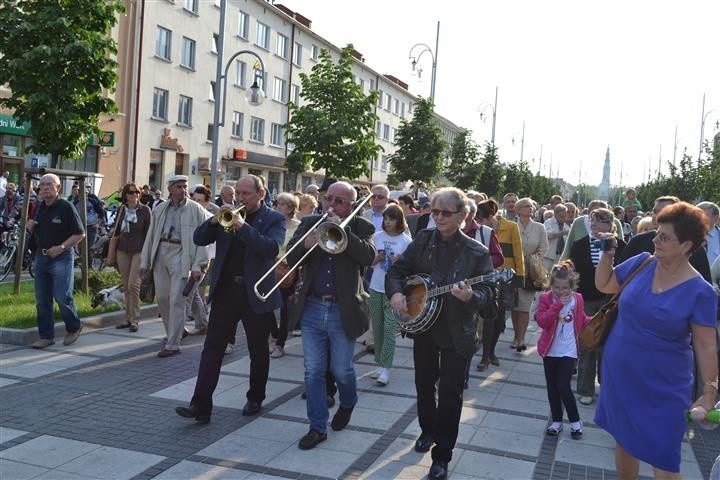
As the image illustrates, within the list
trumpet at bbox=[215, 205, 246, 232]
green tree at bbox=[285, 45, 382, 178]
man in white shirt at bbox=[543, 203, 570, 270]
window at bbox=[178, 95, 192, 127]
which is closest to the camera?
trumpet at bbox=[215, 205, 246, 232]

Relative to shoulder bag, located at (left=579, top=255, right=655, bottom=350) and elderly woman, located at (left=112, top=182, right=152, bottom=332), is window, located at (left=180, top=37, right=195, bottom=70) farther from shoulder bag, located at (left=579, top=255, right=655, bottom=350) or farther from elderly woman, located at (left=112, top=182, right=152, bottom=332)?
shoulder bag, located at (left=579, top=255, right=655, bottom=350)

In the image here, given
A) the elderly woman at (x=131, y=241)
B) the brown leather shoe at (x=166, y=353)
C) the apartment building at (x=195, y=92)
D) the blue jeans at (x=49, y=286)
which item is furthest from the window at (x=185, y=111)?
the brown leather shoe at (x=166, y=353)

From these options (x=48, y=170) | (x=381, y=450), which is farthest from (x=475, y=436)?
(x=48, y=170)

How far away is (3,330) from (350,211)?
204 inches

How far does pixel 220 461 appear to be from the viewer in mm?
5133

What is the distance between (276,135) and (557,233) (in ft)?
118

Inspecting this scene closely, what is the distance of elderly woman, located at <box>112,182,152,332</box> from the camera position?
9.66 m

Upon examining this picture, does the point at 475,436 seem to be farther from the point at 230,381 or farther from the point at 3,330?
→ the point at 3,330

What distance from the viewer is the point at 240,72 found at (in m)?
41.2

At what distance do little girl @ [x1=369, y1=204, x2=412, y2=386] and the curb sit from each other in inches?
158

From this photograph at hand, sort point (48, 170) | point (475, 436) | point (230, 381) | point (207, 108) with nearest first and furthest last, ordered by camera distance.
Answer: point (475, 436) → point (230, 381) → point (48, 170) → point (207, 108)

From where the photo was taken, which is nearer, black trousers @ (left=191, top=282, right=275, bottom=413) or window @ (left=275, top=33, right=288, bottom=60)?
black trousers @ (left=191, top=282, right=275, bottom=413)

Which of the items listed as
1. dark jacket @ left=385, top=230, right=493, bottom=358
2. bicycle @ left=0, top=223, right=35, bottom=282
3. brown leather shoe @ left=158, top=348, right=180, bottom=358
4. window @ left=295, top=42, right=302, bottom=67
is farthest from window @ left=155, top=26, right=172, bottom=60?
dark jacket @ left=385, top=230, right=493, bottom=358

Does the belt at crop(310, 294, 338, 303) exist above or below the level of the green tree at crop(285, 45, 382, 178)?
below
